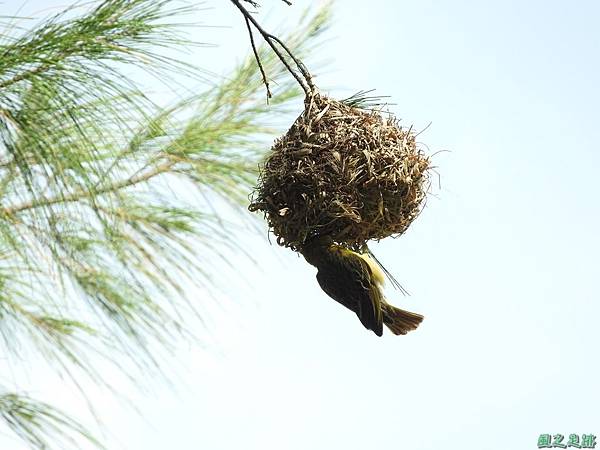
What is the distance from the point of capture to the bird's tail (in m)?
1.62

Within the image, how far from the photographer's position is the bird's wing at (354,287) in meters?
1.50

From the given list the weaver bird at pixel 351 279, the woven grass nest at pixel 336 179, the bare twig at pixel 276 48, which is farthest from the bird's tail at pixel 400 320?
the bare twig at pixel 276 48

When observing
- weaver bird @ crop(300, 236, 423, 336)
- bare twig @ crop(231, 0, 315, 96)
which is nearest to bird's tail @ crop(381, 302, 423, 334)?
weaver bird @ crop(300, 236, 423, 336)

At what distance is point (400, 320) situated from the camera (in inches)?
64.3

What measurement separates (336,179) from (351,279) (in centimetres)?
19

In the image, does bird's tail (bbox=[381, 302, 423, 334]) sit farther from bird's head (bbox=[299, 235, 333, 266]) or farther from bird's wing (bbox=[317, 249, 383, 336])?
bird's head (bbox=[299, 235, 333, 266])

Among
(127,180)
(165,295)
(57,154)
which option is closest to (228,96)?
(127,180)

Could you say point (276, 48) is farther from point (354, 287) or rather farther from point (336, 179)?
point (354, 287)

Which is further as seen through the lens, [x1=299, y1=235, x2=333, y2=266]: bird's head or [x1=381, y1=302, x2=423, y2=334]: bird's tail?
[x1=381, y1=302, x2=423, y2=334]: bird's tail

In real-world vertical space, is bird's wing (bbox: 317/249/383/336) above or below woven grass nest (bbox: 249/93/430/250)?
below

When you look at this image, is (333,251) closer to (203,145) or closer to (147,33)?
(147,33)

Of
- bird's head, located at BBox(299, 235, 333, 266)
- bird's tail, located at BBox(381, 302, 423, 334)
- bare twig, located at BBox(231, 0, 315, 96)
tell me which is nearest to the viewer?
bare twig, located at BBox(231, 0, 315, 96)

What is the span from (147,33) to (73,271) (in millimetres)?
889

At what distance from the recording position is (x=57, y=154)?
183 centimetres
